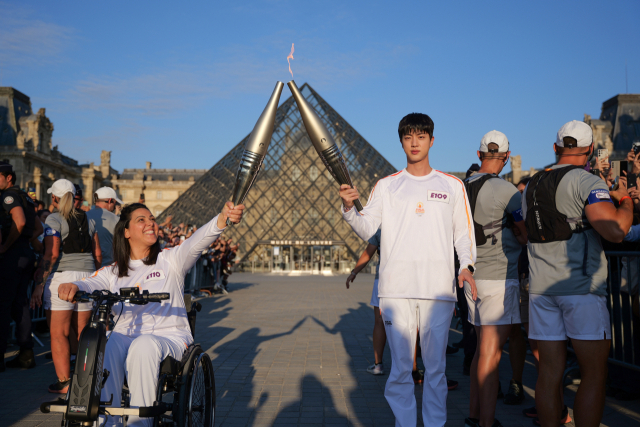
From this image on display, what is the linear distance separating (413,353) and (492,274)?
955mm

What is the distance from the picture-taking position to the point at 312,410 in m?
3.66

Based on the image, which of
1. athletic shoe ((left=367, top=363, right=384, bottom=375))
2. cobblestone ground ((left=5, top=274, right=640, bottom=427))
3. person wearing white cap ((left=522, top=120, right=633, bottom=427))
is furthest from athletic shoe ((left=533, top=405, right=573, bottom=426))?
athletic shoe ((left=367, top=363, right=384, bottom=375))

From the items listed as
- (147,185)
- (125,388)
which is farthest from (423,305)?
(147,185)

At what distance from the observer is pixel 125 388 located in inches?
101

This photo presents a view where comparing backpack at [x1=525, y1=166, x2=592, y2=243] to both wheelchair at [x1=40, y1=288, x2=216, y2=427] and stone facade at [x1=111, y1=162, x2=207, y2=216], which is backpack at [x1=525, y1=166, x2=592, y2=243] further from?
stone facade at [x1=111, y1=162, x2=207, y2=216]

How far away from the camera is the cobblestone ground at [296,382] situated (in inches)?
138

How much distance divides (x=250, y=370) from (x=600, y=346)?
3.30 meters

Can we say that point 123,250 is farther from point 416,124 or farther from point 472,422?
point 472,422

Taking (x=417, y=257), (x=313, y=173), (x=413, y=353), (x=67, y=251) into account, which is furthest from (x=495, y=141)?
(x=313, y=173)

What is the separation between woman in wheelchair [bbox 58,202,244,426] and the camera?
7.88 ft

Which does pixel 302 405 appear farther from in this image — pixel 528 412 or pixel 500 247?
pixel 500 247

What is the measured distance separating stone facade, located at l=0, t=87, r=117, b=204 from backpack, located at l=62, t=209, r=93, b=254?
2042 inches

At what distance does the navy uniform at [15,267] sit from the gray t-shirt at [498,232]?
401cm

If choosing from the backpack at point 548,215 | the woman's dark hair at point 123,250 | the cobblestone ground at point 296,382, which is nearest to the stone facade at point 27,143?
the cobblestone ground at point 296,382
